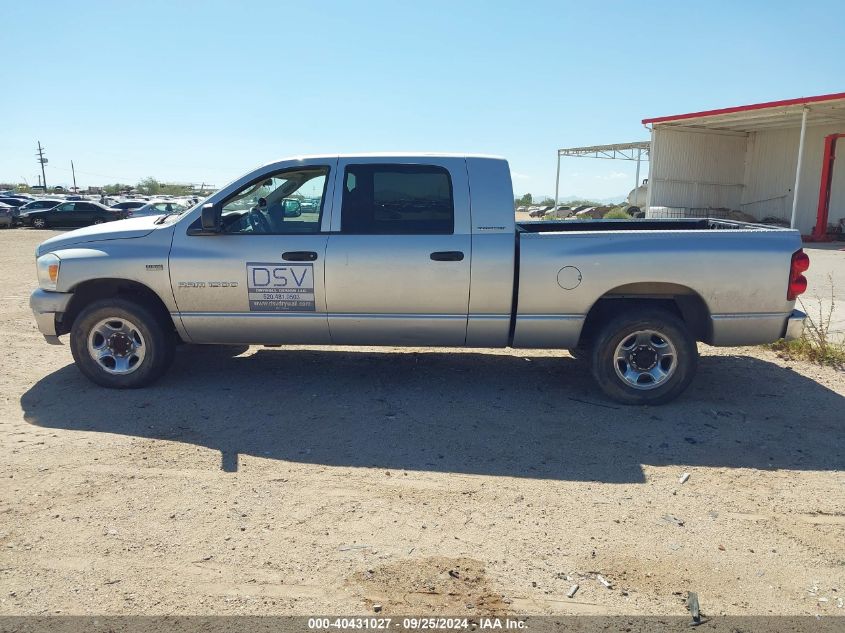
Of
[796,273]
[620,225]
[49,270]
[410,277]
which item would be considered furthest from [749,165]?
[49,270]

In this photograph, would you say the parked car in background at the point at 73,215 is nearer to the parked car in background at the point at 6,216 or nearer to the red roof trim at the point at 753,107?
the parked car in background at the point at 6,216

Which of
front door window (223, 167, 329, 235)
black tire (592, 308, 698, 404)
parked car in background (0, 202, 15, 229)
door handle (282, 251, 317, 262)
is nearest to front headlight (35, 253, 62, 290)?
front door window (223, 167, 329, 235)

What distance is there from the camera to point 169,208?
1251 inches

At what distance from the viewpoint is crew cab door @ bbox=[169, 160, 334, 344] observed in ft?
18.4

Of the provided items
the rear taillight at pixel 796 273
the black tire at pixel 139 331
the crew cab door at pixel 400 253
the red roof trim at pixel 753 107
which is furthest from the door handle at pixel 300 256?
the red roof trim at pixel 753 107

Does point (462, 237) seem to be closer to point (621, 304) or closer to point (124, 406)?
point (621, 304)

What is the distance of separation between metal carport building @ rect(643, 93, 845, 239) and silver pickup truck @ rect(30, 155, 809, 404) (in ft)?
66.6

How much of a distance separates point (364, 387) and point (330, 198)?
1.72 m

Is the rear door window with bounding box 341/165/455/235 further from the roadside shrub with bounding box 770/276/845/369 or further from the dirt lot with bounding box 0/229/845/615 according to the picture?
the roadside shrub with bounding box 770/276/845/369

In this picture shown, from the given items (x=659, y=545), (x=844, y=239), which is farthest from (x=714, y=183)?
(x=659, y=545)

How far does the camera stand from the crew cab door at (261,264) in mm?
5613

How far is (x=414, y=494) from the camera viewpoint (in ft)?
13.5

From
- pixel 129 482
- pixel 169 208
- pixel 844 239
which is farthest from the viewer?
pixel 169 208

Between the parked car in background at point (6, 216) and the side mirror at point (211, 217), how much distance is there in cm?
3311
